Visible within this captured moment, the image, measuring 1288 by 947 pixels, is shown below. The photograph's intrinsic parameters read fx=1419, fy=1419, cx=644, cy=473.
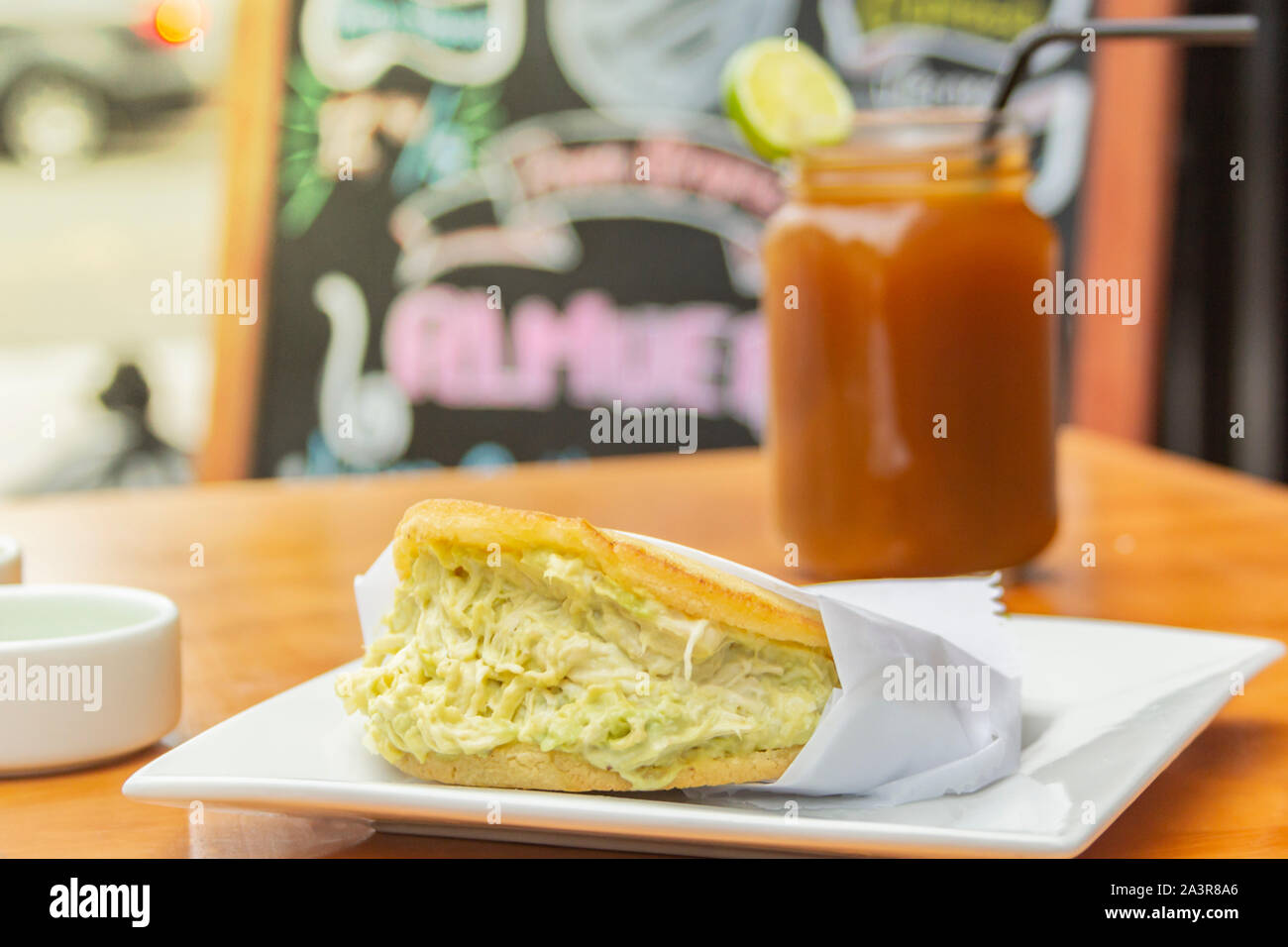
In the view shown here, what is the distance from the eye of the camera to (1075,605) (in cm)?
126

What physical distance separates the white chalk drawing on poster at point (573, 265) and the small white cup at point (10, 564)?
2.22 meters

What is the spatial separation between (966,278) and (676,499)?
601mm

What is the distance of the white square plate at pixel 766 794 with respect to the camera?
0.60 m

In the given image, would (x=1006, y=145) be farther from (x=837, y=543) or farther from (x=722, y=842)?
(x=722, y=842)

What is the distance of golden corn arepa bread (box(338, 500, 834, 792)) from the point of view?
692 mm

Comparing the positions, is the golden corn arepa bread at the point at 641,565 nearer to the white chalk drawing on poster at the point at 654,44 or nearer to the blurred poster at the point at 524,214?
the blurred poster at the point at 524,214

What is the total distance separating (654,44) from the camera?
3.28 m

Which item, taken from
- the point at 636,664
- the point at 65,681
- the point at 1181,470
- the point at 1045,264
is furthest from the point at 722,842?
the point at 1181,470

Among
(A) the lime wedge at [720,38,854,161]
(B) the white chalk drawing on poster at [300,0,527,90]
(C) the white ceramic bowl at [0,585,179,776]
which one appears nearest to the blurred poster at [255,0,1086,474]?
(B) the white chalk drawing on poster at [300,0,527,90]
